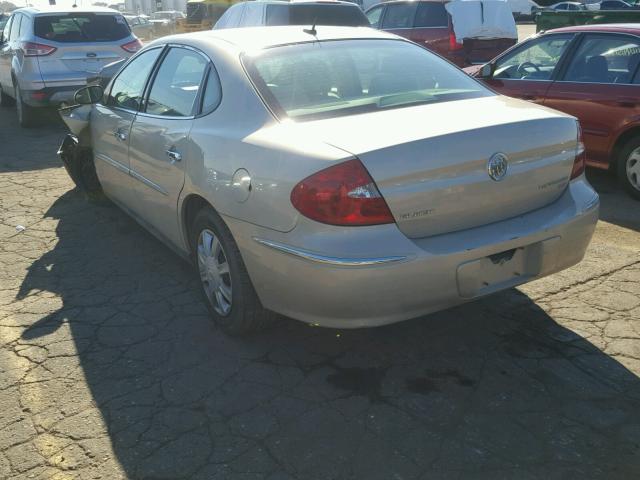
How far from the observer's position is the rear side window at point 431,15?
11.9 m

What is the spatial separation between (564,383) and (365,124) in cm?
152

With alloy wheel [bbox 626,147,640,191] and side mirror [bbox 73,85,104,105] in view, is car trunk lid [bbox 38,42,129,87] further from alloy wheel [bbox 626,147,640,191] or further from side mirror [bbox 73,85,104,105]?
alloy wheel [bbox 626,147,640,191]

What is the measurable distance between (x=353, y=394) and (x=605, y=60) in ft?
15.2

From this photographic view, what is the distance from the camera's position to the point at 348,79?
3.59 meters

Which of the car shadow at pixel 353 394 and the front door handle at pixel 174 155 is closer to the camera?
the car shadow at pixel 353 394

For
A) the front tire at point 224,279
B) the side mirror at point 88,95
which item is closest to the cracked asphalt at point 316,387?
the front tire at point 224,279

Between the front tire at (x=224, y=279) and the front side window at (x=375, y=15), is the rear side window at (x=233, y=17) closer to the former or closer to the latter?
the front side window at (x=375, y=15)

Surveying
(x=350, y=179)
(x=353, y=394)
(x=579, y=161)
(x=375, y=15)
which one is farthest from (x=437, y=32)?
(x=353, y=394)

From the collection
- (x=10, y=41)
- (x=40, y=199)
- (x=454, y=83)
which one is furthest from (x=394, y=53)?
(x=10, y=41)

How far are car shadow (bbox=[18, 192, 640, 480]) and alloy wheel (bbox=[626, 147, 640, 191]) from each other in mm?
2558

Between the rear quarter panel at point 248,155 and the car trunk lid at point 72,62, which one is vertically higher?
the rear quarter panel at point 248,155

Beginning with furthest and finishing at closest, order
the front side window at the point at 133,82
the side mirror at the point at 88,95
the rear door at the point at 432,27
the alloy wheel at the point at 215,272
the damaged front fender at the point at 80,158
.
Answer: the rear door at the point at 432,27
the damaged front fender at the point at 80,158
the side mirror at the point at 88,95
the front side window at the point at 133,82
the alloy wheel at the point at 215,272

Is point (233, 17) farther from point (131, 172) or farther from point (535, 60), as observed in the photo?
point (131, 172)

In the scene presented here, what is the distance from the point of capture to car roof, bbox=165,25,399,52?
3.74 meters
